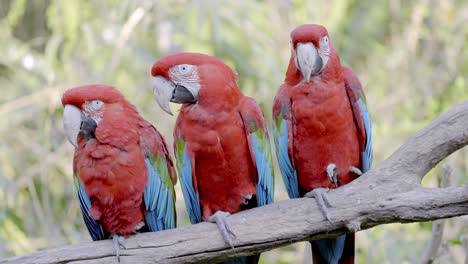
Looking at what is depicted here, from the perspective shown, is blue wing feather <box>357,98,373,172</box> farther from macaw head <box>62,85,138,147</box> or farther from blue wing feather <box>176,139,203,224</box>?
macaw head <box>62,85,138,147</box>

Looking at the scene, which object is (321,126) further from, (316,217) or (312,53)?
(316,217)

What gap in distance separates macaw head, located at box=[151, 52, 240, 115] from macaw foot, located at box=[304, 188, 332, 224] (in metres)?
0.51

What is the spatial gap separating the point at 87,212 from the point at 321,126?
1052 millimetres

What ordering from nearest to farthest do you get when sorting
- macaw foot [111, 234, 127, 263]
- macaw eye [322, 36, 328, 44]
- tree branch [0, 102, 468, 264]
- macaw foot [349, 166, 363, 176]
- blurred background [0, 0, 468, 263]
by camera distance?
tree branch [0, 102, 468, 264], macaw foot [111, 234, 127, 263], macaw eye [322, 36, 328, 44], macaw foot [349, 166, 363, 176], blurred background [0, 0, 468, 263]

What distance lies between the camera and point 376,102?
19.2 ft

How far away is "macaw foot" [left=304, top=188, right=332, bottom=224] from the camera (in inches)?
119

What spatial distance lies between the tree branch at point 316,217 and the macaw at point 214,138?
13 centimetres

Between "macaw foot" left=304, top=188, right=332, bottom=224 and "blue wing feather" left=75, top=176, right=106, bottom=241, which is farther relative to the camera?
"blue wing feather" left=75, top=176, right=106, bottom=241

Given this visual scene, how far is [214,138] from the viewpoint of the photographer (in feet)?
10.5

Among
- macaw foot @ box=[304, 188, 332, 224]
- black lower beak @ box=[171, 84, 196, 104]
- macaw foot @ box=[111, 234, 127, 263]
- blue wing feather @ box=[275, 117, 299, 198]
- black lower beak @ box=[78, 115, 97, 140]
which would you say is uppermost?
black lower beak @ box=[171, 84, 196, 104]

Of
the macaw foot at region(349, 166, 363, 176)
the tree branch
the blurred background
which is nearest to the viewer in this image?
the tree branch

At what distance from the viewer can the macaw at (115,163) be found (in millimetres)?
3184

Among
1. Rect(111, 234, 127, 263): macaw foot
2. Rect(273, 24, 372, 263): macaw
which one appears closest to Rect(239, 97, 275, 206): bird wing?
Rect(273, 24, 372, 263): macaw

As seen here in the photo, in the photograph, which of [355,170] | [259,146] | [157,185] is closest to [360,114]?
[355,170]
